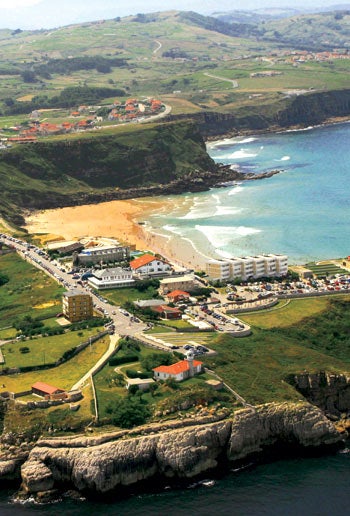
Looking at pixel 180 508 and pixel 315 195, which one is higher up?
pixel 180 508

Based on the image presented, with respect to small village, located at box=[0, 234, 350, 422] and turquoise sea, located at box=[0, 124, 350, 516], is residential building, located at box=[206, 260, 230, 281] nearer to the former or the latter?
small village, located at box=[0, 234, 350, 422]

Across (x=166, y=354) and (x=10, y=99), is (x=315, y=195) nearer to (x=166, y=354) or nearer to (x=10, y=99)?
(x=166, y=354)

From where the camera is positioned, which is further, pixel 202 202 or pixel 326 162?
pixel 326 162

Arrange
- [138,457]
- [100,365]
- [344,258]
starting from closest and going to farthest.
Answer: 1. [138,457]
2. [100,365]
3. [344,258]

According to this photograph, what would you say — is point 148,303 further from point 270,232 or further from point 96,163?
point 96,163

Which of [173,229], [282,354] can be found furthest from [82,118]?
[282,354]

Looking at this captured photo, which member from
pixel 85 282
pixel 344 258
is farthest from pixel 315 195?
pixel 85 282
